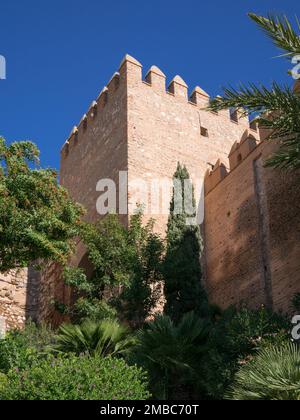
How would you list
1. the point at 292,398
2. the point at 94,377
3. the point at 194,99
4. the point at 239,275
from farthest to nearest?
the point at 194,99 < the point at 239,275 < the point at 94,377 < the point at 292,398

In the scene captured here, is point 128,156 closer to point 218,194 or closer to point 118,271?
point 218,194

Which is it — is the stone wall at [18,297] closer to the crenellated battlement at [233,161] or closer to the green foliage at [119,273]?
the green foliage at [119,273]

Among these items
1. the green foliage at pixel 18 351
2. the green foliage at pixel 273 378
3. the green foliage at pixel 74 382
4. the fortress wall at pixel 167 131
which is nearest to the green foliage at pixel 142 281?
the green foliage at pixel 18 351

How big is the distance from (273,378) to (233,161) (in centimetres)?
883

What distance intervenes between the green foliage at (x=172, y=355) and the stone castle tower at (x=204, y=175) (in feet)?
10.6

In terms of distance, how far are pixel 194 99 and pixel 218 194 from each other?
11.5 feet

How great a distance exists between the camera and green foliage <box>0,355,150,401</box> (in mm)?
7277

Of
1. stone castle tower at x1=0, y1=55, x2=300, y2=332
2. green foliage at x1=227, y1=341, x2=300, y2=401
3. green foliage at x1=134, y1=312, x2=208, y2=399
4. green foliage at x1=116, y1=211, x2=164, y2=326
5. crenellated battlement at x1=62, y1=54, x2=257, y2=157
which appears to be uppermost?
crenellated battlement at x1=62, y1=54, x2=257, y2=157

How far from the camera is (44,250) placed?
1060cm

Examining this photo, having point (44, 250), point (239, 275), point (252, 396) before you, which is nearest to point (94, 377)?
point (252, 396)

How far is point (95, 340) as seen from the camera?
10117mm

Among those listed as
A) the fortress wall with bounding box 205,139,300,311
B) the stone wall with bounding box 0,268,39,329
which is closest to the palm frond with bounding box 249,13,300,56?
the fortress wall with bounding box 205,139,300,311

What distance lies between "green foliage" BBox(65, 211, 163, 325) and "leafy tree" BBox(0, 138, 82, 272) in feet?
4.96

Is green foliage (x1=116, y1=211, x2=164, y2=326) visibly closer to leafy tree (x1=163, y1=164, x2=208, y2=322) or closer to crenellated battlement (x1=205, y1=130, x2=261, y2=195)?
leafy tree (x1=163, y1=164, x2=208, y2=322)
